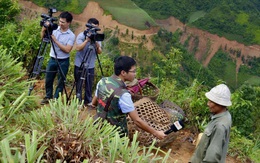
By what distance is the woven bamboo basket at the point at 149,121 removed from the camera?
348 centimetres

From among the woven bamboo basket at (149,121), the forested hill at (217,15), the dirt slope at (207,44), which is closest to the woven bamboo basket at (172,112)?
the woven bamboo basket at (149,121)

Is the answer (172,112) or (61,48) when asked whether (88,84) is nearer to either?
(61,48)

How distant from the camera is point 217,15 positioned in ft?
230

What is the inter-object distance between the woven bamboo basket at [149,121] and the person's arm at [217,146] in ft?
3.78

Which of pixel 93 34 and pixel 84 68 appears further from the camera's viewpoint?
pixel 84 68

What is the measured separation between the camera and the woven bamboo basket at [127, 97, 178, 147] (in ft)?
11.4

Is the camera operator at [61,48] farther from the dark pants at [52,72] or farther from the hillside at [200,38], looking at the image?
the hillside at [200,38]

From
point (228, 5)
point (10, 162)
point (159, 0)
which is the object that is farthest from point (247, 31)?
point (10, 162)

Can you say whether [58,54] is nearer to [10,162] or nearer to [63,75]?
[63,75]

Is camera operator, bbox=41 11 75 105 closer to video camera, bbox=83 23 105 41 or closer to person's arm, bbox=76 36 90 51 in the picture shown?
person's arm, bbox=76 36 90 51

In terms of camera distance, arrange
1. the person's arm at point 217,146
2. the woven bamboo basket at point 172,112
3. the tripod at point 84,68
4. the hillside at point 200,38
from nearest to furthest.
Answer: the person's arm at point 217,146 → the woven bamboo basket at point 172,112 → the tripod at point 84,68 → the hillside at point 200,38

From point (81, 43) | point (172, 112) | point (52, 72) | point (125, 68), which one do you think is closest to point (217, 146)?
point (125, 68)

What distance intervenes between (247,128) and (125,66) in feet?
10.8

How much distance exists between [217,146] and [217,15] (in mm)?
71675
